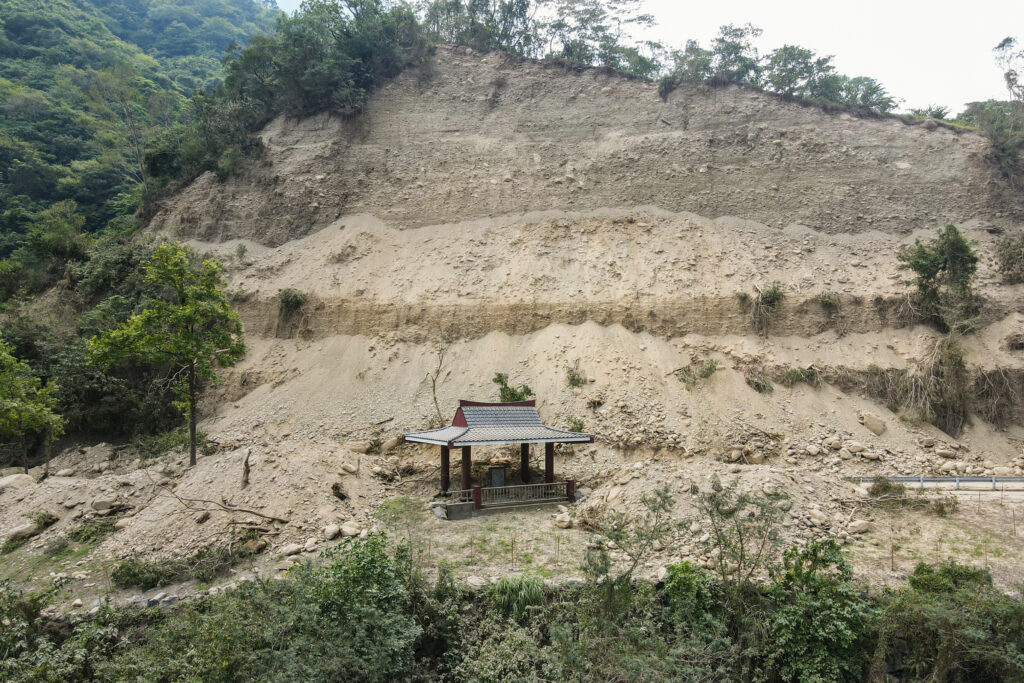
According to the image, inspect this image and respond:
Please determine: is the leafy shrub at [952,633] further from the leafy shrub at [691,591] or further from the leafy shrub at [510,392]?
the leafy shrub at [510,392]

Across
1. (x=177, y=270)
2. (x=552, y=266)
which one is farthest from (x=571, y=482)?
(x=177, y=270)

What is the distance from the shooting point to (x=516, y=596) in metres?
10.6

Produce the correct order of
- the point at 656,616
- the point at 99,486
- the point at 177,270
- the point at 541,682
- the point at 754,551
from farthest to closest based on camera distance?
the point at 177,270, the point at 99,486, the point at 754,551, the point at 656,616, the point at 541,682

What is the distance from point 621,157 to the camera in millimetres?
29422

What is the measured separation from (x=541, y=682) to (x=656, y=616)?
96.5 inches

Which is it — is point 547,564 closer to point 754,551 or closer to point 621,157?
Result: point 754,551

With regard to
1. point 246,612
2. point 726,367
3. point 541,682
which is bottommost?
point 541,682

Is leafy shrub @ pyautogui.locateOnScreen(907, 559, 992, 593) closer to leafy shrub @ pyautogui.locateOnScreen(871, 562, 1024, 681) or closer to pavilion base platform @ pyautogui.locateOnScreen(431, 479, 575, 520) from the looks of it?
leafy shrub @ pyautogui.locateOnScreen(871, 562, 1024, 681)

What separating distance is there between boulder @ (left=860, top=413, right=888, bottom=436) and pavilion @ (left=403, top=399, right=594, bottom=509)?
33.5 feet

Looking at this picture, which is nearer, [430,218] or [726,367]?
[726,367]

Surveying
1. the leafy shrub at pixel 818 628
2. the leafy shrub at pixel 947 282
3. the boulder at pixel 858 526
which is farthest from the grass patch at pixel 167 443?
the leafy shrub at pixel 947 282

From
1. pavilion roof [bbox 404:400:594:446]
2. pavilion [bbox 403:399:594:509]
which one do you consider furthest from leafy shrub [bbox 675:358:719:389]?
pavilion [bbox 403:399:594:509]

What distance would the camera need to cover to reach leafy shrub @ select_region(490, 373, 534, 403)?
66.3ft

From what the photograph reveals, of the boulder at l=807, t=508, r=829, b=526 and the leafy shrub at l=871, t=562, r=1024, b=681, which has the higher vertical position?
the boulder at l=807, t=508, r=829, b=526
